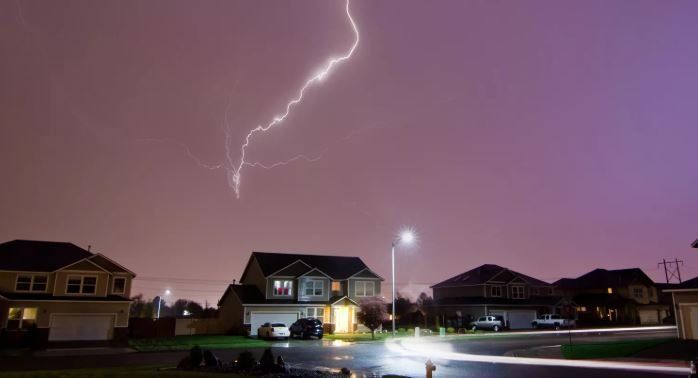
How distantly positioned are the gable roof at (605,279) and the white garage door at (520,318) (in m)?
18.6

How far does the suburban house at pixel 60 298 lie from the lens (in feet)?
118

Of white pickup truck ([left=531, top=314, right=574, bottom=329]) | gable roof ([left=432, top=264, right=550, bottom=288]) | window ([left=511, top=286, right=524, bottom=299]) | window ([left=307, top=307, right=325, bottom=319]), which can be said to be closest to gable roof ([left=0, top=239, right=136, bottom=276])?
window ([left=307, top=307, right=325, bottom=319])

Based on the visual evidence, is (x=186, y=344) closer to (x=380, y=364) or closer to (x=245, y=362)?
(x=380, y=364)

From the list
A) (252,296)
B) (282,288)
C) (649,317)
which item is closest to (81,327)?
(252,296)

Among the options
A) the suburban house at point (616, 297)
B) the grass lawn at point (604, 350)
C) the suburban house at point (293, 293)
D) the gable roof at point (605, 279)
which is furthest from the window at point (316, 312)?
the gable roof at point (605, 279)

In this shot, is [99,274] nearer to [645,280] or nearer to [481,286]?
[481,286]

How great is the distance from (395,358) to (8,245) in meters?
33.4

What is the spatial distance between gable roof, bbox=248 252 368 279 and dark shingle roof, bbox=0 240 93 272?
617 inches

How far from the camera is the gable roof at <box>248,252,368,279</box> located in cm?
5162

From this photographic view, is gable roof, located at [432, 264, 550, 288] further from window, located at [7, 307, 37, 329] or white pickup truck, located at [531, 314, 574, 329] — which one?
window, located at [7, 307, 37, 329]

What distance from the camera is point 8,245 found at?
137ft

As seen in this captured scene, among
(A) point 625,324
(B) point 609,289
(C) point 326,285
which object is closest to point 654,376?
(C) point 326,285

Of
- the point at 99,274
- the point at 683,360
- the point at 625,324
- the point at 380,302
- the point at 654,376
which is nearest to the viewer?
the point at 654,376

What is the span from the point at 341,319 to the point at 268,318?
7.35 m
